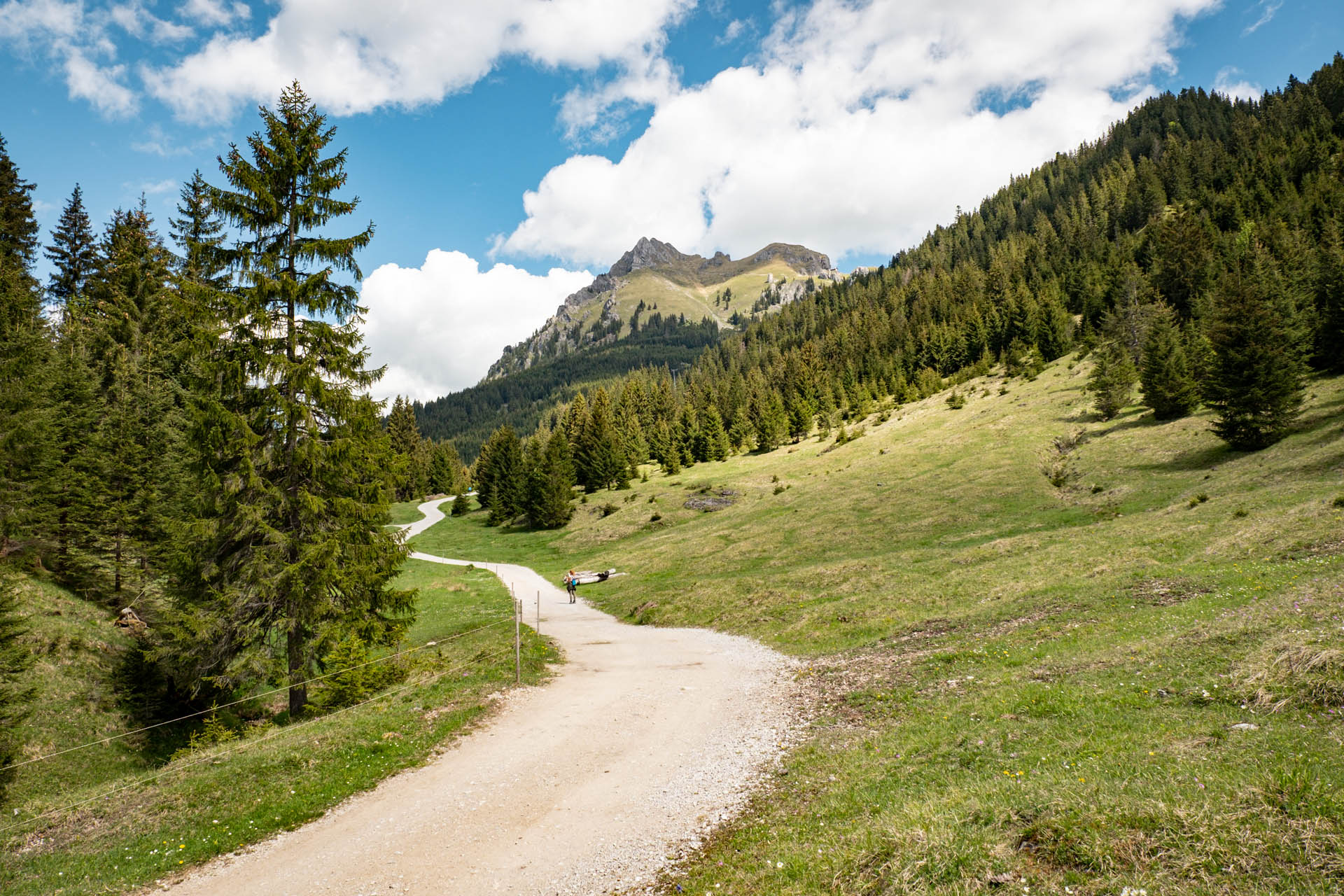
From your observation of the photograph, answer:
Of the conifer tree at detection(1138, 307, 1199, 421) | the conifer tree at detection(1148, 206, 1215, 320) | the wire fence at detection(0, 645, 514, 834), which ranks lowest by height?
the wire fence at detection(0, 645, 514, 834)

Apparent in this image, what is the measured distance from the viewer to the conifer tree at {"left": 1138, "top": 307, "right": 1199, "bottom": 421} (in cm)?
4947

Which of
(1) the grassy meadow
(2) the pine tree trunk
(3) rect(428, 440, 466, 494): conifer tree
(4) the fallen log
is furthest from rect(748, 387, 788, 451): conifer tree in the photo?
(2) the pine tree trunk

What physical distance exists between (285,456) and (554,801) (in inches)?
604

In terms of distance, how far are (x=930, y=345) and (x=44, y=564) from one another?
423 feet

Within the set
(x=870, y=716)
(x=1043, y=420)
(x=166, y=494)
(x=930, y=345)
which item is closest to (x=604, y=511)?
(x=166, y=494)

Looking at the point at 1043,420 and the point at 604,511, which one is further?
the point at 604,511

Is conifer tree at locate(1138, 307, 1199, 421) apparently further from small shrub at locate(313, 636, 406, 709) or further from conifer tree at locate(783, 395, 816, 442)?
small shrub at locate(313, 636, 406, 709)

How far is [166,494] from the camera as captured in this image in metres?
32.6

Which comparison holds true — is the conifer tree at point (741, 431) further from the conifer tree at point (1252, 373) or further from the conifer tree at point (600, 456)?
the conifer tree at point (1252, 373)

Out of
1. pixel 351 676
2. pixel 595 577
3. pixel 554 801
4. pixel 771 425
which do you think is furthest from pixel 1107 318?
pixel 351 676

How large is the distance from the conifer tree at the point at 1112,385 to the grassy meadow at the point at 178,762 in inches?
2339

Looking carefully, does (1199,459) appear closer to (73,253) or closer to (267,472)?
(267,472)

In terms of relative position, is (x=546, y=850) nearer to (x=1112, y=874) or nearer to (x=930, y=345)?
(x=1112, y=874)

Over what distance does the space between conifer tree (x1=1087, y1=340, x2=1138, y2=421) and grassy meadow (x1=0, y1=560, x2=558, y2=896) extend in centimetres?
5941
